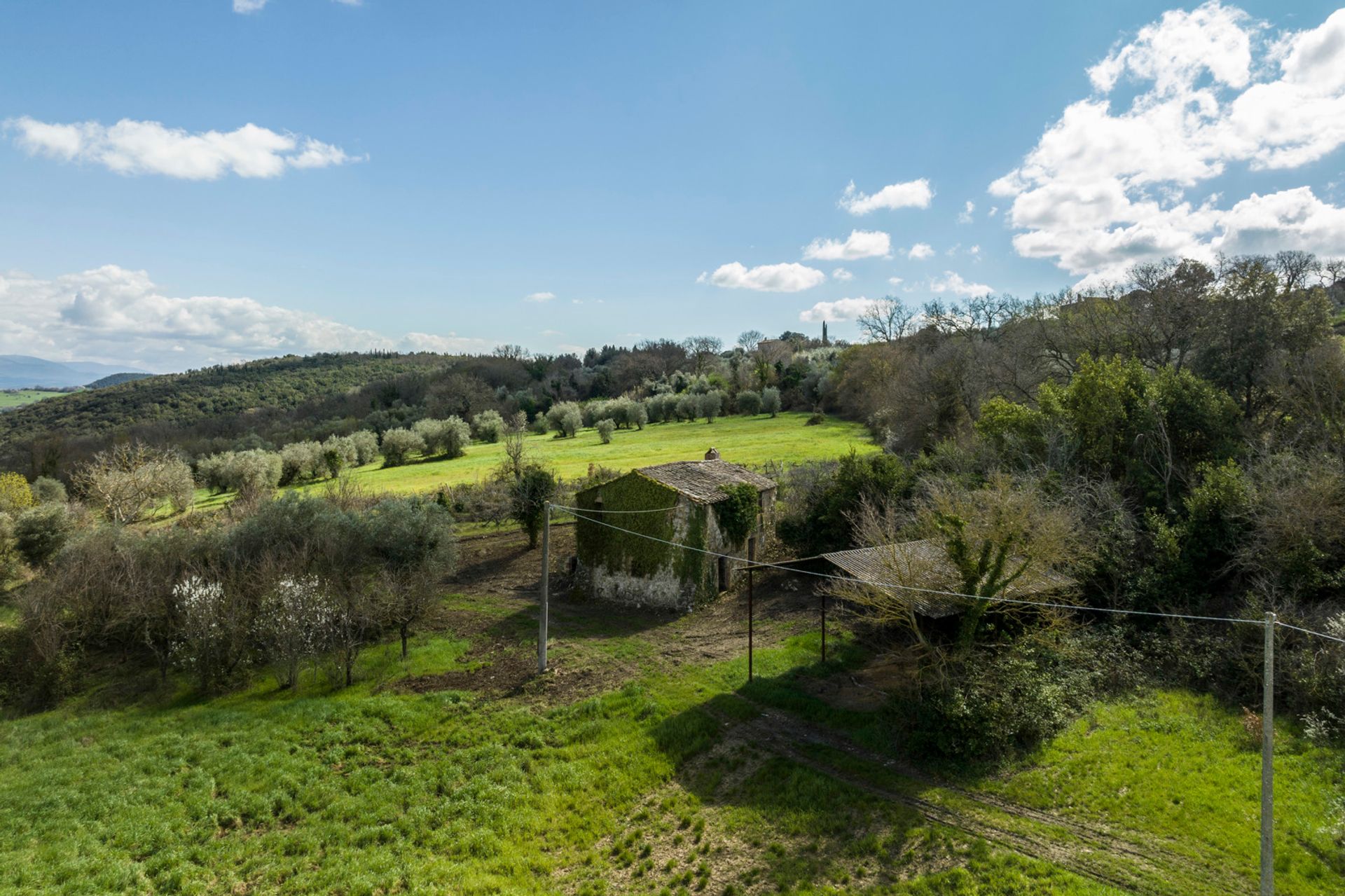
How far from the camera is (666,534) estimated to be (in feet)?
80.4

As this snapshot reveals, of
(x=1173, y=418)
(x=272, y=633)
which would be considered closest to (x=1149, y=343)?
(x=1173, y=418)

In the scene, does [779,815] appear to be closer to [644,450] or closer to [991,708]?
[991,708]

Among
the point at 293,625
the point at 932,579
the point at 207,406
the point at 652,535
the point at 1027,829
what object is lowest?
the point at 1027,829

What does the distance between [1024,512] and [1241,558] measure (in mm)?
9558

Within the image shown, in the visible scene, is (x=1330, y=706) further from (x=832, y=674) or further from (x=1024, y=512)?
(x=832, y=674)

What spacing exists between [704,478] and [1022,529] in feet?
46.5

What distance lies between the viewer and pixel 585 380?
107688 millimetres

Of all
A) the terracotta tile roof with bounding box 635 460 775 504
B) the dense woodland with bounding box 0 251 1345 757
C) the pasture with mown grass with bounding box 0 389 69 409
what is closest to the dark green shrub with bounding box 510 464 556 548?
the dense woodland with bounding box 0 251 1345 757

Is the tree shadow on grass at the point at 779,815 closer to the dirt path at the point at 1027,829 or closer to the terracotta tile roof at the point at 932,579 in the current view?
the dirt path at the point at 1027,829

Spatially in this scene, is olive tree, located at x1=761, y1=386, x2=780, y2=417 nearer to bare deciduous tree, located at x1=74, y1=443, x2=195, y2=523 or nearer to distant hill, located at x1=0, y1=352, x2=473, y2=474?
distant hill, located at x1=0, y1=352, x2=473, y2=474

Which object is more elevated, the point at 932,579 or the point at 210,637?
the point at 932,579

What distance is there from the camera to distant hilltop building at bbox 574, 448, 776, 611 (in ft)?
79.8

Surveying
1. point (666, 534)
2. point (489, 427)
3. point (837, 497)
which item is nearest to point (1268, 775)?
point (666, 534)

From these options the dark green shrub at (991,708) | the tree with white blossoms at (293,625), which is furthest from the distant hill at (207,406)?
the dark green shrub at (991,708)
